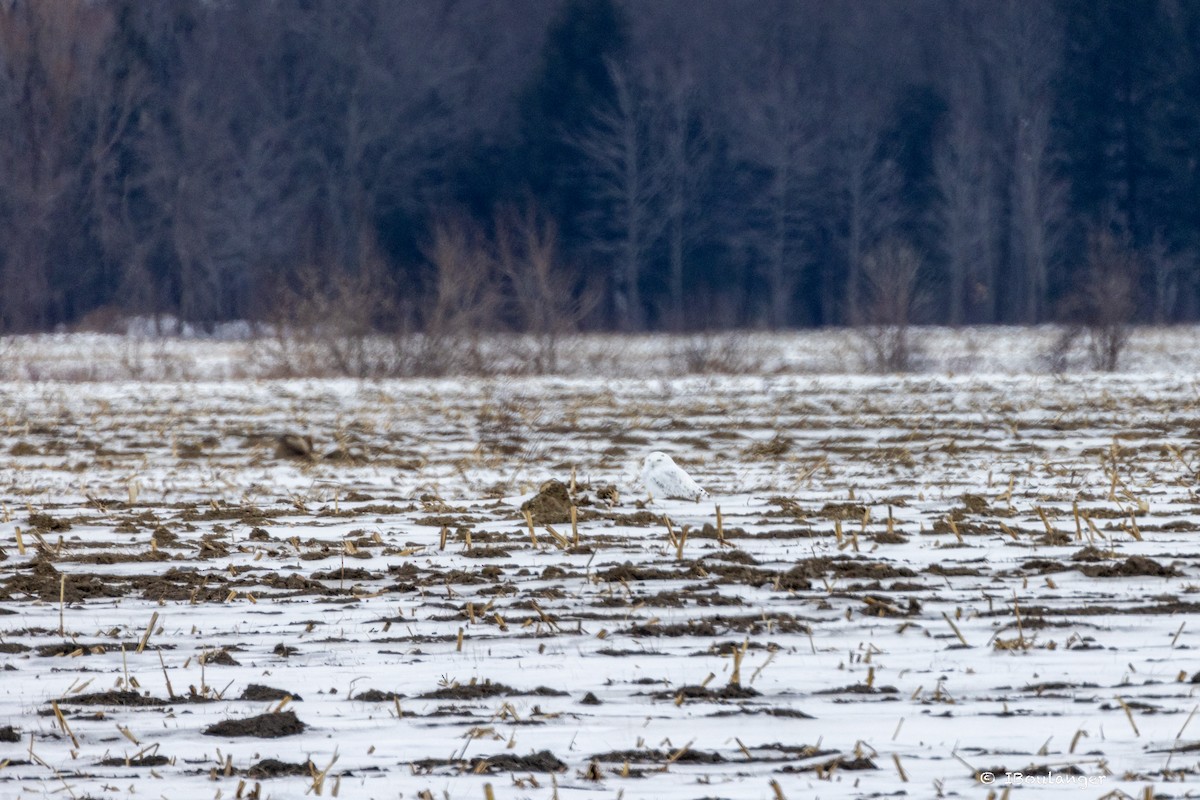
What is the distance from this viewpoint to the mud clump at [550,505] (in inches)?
334

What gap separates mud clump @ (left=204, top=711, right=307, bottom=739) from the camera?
4.49 meters

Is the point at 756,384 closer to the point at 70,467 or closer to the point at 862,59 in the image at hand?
the point at 70,467

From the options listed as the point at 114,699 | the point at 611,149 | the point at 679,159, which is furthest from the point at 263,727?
the point at 679,159

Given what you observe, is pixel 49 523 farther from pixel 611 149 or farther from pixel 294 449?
pixel 611 149

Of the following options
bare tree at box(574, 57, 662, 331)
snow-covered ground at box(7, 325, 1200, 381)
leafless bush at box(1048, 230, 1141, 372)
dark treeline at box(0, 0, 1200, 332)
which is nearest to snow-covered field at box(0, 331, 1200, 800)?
snow-covered ground at box(7, 325, 1200, 381)

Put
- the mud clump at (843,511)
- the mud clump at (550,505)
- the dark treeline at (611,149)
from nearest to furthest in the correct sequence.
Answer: the mud clump at (843,511)
the mud clump at (550,505)
the dark treeline at (611,149)

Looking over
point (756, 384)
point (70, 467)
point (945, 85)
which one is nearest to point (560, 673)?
point (70, 467)

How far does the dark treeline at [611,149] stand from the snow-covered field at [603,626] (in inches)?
1325

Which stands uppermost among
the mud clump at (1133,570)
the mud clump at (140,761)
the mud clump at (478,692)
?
the mud clump at (1133,570)

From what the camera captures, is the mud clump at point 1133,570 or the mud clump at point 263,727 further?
the mud clump at point 1133,570

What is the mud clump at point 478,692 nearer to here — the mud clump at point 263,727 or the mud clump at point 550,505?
the mud clump at point 263,727

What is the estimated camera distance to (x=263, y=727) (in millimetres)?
4508

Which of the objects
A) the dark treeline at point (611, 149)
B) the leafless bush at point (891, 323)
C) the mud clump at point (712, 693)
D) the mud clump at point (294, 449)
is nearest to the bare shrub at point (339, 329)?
the leafless bush at point (891, 323)

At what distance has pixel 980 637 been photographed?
545cm
